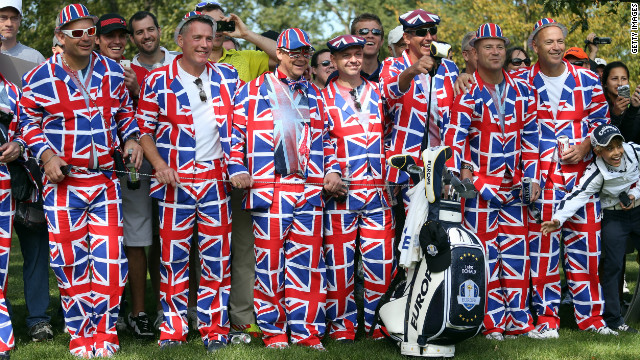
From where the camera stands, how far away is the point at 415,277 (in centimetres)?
616

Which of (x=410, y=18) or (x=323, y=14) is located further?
(x=323, y=14)

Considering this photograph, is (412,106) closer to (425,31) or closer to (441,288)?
(425,31)

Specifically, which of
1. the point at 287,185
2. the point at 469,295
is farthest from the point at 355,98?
the point at 469,295

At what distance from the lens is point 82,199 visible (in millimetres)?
6160

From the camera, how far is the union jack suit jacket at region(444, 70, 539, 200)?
6867mm

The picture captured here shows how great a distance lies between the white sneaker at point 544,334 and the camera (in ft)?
23.4

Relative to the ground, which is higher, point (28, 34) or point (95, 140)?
point (28, 34)

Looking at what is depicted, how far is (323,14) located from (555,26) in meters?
30.0

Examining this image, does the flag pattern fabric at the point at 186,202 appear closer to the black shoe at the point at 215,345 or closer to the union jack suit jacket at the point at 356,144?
the black shoe at the point at 215,345

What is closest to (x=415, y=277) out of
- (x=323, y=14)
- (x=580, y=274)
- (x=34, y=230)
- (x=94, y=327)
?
(x=580, y=274)

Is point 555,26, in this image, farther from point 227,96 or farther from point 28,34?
point 28,34

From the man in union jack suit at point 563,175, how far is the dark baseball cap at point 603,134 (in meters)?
0.14

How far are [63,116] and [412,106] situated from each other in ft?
9.34

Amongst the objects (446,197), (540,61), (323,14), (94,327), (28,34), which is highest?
(323,14)
